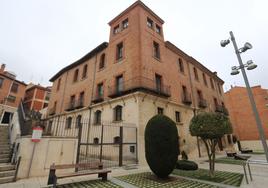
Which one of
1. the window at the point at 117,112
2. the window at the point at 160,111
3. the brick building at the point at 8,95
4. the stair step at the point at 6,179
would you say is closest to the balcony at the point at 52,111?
the brick building at the point at 8,95

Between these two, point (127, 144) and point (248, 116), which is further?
point (248, 116)

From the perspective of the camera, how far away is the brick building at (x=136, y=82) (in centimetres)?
1316

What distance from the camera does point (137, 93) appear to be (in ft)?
40.3

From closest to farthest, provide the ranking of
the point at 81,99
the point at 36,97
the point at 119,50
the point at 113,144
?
1. the point at 113,144
2. the point at 119,50
3. the point at 81,99
4. the point at 36,97

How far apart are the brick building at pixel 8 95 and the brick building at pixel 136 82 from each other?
12719 mm

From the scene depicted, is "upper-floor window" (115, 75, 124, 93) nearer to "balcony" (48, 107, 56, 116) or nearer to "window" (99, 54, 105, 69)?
"window" (99, 54, 105, 69)

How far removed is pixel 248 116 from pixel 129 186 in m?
32.4

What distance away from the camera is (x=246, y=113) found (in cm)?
2934

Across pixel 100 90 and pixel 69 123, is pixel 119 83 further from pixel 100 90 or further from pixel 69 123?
pixel 69 123

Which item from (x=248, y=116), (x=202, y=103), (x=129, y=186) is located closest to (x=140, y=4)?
(x=202, y=103)

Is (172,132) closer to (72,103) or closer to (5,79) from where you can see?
(72,103)

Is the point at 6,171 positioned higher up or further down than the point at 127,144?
further down

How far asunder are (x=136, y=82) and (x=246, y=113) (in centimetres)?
2789

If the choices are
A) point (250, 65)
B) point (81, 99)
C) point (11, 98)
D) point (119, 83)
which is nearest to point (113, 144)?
point (119, 83)
